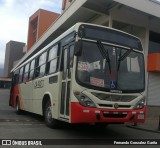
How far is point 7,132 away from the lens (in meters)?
10.1

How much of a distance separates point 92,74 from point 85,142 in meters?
1.84

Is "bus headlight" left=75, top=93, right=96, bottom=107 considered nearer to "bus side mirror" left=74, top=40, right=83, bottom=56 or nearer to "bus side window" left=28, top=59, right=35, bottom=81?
"bus side mirror" left=74, top=40, right=83, bottom=56

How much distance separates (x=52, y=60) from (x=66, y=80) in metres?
2.02

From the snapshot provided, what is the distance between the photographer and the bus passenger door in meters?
9.40

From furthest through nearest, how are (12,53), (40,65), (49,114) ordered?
(12,53) → (40,65) → (49,114)

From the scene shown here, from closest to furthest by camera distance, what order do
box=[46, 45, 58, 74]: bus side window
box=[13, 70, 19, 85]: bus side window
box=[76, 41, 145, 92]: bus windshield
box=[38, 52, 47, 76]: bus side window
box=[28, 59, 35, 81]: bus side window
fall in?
box=[76, 41, 145, 92]: bus windshield < box=[46, 45, 58, 74]: bus side window < box=[38, 52, 47, 76]: bus side window < box=[28, 59, 35, 81]: bus side window < box=[13, 70, 19, 85]: bus side window

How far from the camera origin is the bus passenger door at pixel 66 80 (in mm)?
9398

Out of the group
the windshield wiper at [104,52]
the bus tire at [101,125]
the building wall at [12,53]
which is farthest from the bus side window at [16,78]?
the building wall at [12,53]

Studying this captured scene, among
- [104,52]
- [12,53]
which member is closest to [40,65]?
[104,52]

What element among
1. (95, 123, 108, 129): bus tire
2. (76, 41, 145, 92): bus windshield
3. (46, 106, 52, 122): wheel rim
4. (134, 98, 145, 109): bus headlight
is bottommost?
(95, 123, 108, 129): bus tire

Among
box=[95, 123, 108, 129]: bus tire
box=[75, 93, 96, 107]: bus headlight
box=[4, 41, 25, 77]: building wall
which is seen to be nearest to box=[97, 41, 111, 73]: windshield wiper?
box=[75, 93, 96, 107]: bus headlight

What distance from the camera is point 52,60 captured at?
11531 mm

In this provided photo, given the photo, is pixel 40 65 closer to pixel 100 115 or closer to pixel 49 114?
pixel 49 114

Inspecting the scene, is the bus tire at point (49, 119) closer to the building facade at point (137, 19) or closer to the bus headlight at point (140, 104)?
the bus headlight at point (140, 104)
